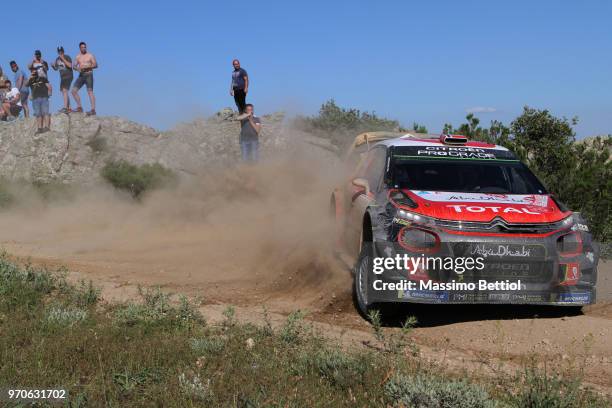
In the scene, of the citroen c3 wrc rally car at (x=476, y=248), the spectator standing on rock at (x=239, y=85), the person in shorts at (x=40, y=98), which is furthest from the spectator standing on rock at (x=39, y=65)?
the citroen c3 wrc rally car at (x=476, y=248)

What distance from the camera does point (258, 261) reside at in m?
10.8

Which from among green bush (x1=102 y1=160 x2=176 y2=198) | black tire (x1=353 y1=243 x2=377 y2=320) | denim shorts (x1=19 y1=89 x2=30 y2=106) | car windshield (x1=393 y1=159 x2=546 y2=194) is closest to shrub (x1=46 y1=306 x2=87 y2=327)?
black tire (x1=353 y1=243 x2=377 y2=320)

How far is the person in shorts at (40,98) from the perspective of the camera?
65.7 ft

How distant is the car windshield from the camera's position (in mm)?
7340

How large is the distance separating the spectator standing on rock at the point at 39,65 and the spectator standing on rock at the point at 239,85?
5936 millimetres

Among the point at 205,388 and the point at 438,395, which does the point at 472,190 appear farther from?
the point at 205,388

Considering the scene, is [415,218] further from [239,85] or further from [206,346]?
[239,85]

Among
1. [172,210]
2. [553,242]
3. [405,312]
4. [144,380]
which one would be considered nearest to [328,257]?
[405,312]

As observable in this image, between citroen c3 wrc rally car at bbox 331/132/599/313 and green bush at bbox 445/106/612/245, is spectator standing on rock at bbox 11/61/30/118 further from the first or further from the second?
citroen c3 wrc rally car at bbox 331/132/599/313

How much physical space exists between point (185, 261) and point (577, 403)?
7968mm

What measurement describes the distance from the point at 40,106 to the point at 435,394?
19439 mm

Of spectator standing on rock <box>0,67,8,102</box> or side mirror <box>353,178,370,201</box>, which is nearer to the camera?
side mirror <box>353,178,370,201</box>

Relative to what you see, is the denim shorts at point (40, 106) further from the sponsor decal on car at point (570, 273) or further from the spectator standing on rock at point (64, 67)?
the sponsor decal on car at point (570, 273)

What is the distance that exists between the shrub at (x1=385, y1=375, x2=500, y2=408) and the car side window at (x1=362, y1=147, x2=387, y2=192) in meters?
3.51
